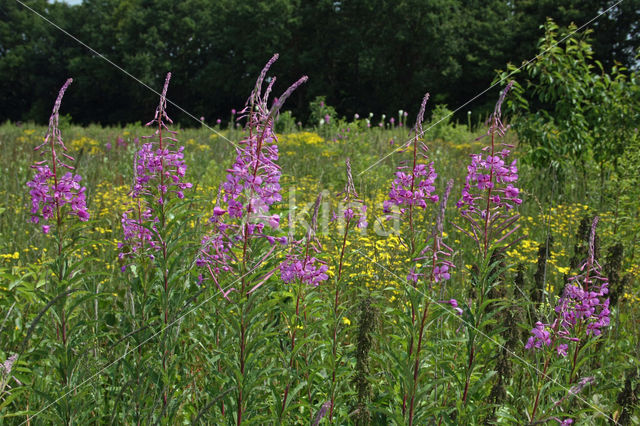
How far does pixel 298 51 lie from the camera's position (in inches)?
1439

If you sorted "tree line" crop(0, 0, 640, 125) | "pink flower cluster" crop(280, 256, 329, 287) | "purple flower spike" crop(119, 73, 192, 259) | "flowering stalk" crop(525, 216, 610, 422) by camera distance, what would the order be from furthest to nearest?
"tree line" crop(0, 0, 640, 125)
"purple flower spike" crop(119, 73, 192, 259)
"pink flower cluster" crop(280, 256, 329, 287)
"flowering stalk" crop(525, 216, 610, 422)

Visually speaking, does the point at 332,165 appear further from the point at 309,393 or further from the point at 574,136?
the point at 309,393

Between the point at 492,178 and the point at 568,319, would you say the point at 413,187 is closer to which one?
the point at 492,178

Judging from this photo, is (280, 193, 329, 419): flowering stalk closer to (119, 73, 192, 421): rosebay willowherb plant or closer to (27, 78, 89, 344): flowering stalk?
(119, 73, 192, 421): rosebay willowherb plant

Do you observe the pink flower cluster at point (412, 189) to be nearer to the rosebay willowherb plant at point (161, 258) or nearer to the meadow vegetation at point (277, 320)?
the meadow vegetation at point (277, 320)

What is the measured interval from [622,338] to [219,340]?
9.02ft

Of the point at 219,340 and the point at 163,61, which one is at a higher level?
the point at 163,61

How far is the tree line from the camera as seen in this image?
30.5 m

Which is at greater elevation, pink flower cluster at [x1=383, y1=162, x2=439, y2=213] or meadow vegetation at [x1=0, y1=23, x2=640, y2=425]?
pink flower cluster at [x1=383, y1=162, x2=439, y2=213]

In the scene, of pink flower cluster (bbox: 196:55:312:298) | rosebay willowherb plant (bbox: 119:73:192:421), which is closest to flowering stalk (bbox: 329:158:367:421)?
pink flower cluster (bbox: 196:55:312:298)

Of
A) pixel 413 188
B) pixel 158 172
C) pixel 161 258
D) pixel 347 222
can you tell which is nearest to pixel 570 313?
pixel 413 188

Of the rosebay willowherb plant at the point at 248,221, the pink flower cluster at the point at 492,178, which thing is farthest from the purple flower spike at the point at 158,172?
the pink flower cluster at the point at 492,178

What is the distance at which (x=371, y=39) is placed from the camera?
34.7 m

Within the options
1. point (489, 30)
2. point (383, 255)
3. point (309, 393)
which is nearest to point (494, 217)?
point (309, 393)
